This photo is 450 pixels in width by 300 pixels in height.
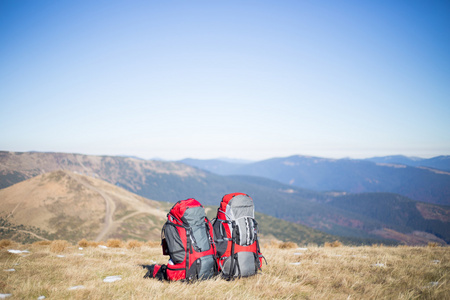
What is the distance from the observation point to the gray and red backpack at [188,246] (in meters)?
5.72

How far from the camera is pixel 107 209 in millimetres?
112500

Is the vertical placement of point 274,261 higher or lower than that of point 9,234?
higher

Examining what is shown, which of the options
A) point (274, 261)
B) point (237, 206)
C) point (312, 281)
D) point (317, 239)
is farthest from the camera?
point (317, 239)

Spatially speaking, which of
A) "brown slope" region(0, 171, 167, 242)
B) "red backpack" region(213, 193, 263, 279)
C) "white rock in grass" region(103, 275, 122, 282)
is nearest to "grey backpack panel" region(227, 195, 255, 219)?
"red backpack" region(213, 193, 263, 279)

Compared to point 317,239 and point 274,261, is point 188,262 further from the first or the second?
point 317,239

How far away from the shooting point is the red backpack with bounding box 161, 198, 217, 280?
18.8 ft

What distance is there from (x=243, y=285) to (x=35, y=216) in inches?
4791

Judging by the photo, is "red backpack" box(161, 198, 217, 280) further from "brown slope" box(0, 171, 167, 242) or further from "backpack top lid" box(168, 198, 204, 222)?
"brown slope" box(0, 171, 167, 242)

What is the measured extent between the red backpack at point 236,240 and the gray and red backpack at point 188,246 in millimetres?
273

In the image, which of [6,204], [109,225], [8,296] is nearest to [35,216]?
[6,204]

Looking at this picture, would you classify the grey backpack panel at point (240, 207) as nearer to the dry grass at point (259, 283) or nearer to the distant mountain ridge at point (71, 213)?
the dry grass at point (259, 283)

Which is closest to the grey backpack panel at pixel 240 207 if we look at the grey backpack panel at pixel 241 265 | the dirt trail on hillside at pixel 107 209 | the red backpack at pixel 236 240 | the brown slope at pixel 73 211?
the red backpack at pixel 236 240

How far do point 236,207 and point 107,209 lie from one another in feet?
407

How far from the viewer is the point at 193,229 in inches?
234
